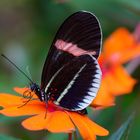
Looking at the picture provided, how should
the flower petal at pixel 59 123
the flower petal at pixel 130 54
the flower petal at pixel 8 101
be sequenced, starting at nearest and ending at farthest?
the flower petal at pixel 59 123, the flower petal at pixel 8 101, the flower petal at pixel 130 54

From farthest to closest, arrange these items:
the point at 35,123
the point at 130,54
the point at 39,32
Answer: the point at 39,32 → the point at 130,54 → the point at 35,123

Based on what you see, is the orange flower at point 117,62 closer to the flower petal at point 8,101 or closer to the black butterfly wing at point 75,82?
the black butterfly wing at point 75,82

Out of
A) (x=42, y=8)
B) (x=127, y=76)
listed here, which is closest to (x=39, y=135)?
(x=127, y=76)

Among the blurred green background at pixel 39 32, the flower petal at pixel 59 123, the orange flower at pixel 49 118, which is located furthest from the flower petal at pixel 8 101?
the blurred green background at pixel 39 32

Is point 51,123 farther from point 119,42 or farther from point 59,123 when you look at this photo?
point 119,42

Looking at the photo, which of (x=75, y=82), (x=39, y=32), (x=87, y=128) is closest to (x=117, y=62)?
(x=39, y=32)

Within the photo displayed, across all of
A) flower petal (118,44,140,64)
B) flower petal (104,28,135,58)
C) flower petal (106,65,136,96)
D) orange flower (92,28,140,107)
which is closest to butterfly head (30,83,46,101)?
orange flower (92,28,140,107)

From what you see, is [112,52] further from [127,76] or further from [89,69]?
[89,69]
